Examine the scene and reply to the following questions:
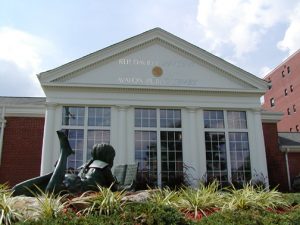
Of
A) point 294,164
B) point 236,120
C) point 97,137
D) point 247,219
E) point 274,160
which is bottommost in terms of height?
point 247,219

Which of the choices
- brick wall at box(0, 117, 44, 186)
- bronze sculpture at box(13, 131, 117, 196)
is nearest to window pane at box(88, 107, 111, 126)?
brick wall at box(0, 117, 44, 186)

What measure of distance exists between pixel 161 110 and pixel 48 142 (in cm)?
612

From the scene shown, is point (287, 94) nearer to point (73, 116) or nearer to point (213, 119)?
point (213, 119)

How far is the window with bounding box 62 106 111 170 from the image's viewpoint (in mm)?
19000

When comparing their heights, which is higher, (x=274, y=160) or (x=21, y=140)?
(x=21, y=140)

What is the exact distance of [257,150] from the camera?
2044cm

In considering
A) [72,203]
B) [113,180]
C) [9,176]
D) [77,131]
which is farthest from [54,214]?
[9,176]

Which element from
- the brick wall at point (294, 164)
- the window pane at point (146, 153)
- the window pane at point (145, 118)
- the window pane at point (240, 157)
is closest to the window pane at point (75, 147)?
the window pane at point (146, 153)

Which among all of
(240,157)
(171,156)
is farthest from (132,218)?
(240,157)

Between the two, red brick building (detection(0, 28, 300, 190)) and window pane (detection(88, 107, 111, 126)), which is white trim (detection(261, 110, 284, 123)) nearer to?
red brick building (detection(0, 28, 300, 190))

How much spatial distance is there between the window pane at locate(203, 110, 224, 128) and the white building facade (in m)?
0.06

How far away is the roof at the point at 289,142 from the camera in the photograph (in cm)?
2395

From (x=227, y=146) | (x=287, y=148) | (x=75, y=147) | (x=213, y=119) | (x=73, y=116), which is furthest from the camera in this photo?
(x=287, y=148)

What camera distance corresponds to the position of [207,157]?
20.1 meters
